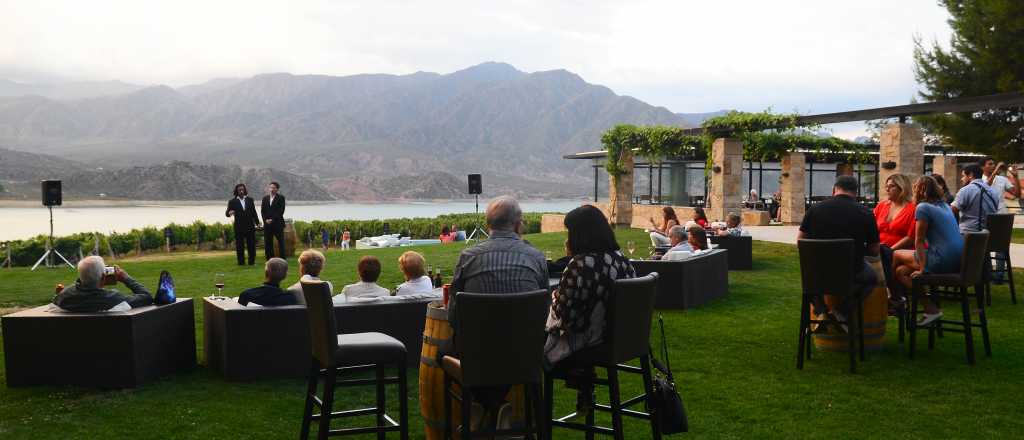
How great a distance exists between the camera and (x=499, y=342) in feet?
11.3

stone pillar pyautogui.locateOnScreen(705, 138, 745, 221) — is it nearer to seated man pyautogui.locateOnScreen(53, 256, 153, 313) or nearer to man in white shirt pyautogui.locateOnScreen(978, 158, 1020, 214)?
man in white shirt pyautogui.locateOnScreen(978, 158, 1020, 214)

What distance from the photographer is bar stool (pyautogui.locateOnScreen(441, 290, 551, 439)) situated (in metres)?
3.38

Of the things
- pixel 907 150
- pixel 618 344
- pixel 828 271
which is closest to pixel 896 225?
pixel 828 271

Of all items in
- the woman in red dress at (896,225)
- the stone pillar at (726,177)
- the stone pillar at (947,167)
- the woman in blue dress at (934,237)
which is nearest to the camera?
the woman in blue dress at (934,237)

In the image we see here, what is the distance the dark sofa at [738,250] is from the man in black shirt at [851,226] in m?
7.06

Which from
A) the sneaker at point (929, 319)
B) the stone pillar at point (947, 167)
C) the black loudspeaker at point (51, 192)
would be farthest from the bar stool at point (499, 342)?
the stone pillar at point (947, 167)

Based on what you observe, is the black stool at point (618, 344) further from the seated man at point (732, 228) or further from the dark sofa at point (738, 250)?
the seated man at point (732, 228)

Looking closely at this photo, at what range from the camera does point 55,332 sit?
18.3 ft

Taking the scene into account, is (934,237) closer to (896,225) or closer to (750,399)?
(896,225)

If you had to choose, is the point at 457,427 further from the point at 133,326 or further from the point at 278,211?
the point at 278,211

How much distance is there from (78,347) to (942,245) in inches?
252

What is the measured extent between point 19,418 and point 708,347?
5157mm

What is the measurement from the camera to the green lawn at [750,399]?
4746mm

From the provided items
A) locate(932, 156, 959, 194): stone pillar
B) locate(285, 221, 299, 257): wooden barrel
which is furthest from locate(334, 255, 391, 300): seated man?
locate(932, 156, 959, 194): stone pillar
